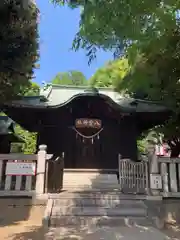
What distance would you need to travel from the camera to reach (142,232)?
17.6 feet

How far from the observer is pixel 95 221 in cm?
588

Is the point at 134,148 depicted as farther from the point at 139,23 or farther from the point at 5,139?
the point at 139,23

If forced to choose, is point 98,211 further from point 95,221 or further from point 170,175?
point 170,175

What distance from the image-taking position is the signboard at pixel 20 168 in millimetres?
6781

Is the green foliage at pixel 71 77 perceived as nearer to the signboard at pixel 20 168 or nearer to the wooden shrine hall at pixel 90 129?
the wooden shrine hall at pixel 90 129

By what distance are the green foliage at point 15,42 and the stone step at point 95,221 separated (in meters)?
3.67

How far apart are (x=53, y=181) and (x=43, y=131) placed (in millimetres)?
3742

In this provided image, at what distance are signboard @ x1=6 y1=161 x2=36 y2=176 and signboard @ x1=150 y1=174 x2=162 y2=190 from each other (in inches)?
129

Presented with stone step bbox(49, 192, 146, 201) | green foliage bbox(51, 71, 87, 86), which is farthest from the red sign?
green foliage bbox(51, 71, 87, 86)

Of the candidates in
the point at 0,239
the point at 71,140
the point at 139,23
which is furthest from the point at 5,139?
the point at 139,23

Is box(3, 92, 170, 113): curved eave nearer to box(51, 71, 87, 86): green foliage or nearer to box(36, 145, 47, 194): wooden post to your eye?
box(36, 145, 47, 194): wooden post

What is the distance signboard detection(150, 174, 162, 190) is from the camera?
22.9 ft

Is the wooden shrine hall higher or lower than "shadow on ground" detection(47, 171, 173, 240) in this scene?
higher

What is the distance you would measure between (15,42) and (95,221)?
183 inches
